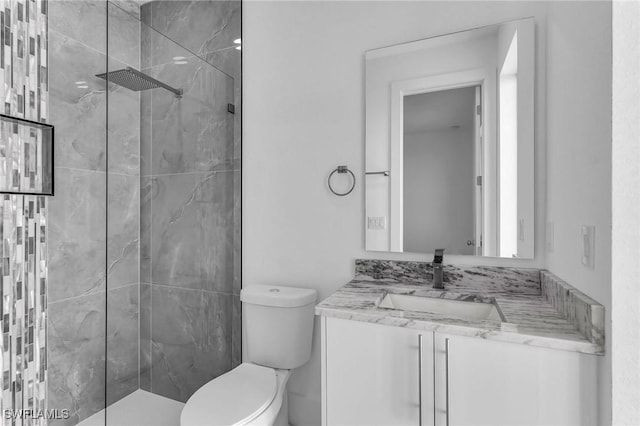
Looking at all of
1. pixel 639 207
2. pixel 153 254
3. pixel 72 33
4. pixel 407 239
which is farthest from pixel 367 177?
pixel 72 33

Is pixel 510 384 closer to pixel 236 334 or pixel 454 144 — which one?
pixel 454 144

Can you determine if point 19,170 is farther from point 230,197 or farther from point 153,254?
point 230,197

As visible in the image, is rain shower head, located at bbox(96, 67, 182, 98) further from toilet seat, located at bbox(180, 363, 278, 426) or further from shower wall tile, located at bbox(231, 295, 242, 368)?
toilet seat, located at bbox(180, 363, 278, 426)

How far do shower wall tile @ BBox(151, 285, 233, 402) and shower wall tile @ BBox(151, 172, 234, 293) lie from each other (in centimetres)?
8

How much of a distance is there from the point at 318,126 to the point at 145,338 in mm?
1418

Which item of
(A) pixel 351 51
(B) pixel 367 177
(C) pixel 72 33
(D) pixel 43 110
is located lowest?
(B) pixel 367 177

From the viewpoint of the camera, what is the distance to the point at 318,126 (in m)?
1.73

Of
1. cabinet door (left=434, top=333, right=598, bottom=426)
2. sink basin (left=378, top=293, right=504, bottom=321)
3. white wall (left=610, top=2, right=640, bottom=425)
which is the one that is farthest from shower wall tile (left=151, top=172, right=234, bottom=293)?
white wall (left=610, top=2, right=640, bottom=425)

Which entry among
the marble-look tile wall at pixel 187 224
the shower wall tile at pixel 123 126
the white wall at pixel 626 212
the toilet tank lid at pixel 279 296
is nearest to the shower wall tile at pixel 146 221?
the marble-look tile wall at pixel 187 224

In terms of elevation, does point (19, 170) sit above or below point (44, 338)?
above

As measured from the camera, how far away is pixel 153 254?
1.75m

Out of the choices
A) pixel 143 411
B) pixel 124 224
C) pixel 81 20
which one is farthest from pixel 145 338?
pixel 81 20

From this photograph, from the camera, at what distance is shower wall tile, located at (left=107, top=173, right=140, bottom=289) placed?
5.76ft

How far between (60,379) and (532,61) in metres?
2.64
